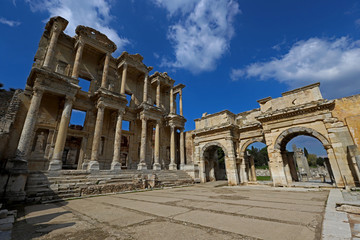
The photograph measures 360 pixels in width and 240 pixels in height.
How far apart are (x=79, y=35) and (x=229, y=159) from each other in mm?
18652

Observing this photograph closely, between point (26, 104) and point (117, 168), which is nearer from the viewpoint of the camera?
point (26, 104)

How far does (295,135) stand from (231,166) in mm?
5610

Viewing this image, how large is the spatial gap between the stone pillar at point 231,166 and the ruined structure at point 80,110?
5.91 metres

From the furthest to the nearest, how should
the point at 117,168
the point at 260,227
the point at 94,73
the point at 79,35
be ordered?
the point at 94,73 → the point at 79,35 → the point at 117,168 → the point at 260,227

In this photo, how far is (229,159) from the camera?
15.0 meters

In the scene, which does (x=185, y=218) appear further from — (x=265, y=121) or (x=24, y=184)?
(x=265, y=121)

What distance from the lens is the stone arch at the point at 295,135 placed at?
10383 millimetres

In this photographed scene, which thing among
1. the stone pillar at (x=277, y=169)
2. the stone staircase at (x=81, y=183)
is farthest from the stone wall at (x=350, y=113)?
the stone staircase at (x=81, y=183)

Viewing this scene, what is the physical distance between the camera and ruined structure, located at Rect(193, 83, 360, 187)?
945 centimetres

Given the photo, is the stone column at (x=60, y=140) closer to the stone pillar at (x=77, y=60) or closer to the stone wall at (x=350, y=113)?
the stone pillar at (x=77, y=60)

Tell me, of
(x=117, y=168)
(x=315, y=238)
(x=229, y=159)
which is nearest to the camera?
(x=315, y=238)

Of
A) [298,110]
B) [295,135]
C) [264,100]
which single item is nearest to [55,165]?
[264,100]

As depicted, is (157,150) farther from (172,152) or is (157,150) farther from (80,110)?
(80,110)

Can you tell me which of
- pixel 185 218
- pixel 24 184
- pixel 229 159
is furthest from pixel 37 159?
pixel 229 159
